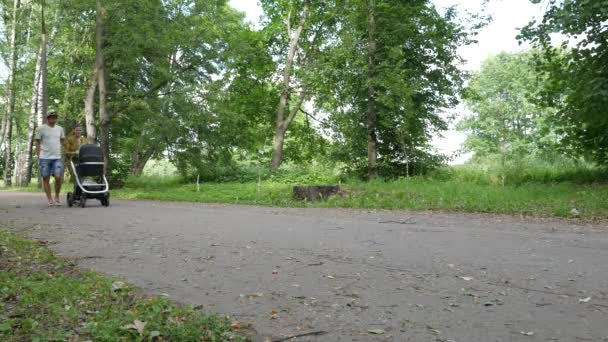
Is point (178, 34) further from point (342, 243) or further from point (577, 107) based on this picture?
point (342, 243)

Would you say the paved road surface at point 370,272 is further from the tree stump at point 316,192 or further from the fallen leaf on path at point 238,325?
the tree stump at point 316,192

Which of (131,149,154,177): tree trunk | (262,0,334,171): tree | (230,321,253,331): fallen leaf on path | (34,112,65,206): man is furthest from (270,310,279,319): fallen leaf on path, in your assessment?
(131,149,154,177): tree trunk

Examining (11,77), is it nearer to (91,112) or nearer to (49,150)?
(91,112)

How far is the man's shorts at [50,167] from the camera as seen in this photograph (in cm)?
1189

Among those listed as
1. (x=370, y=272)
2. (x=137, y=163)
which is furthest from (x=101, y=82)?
(x=370, y=272)

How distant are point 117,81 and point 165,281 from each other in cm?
2232

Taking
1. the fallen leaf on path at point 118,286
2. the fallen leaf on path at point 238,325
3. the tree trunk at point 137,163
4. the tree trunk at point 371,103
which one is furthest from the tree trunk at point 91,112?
the fallen leaf on path at point 238,325

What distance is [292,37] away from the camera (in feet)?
95.2

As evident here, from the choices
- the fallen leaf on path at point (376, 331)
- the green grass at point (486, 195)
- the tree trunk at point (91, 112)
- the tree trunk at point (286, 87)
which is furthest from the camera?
the tree trunk at point (286, 87)

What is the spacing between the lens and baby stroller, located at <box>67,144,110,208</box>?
1180 cm

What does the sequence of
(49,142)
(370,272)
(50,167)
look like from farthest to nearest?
1. (50,167)
2. (49,142)
3. (370,272)

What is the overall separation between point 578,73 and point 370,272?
1116 cm

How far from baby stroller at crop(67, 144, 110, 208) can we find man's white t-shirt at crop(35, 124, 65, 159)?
1.70 feet

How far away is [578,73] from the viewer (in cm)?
1314
